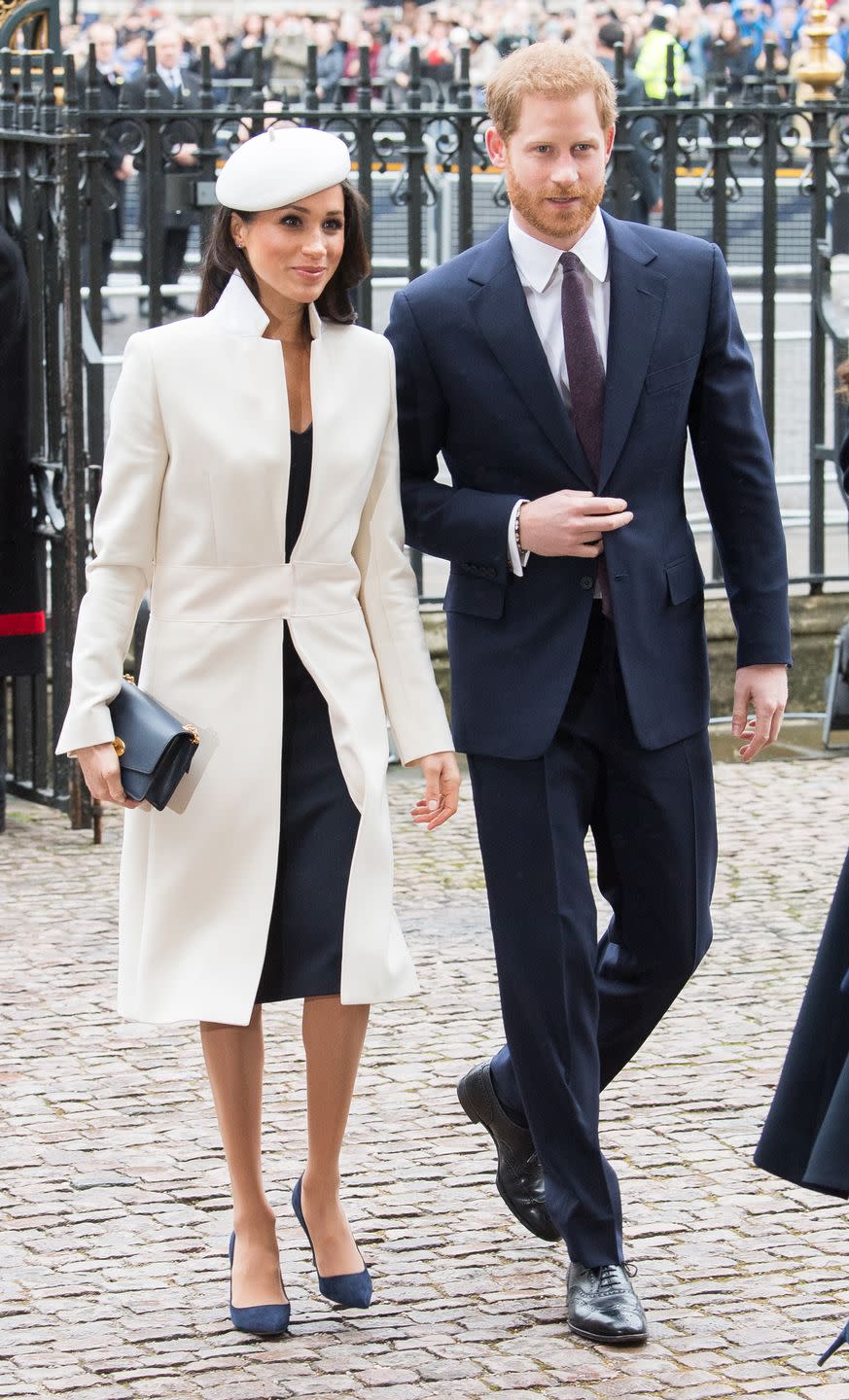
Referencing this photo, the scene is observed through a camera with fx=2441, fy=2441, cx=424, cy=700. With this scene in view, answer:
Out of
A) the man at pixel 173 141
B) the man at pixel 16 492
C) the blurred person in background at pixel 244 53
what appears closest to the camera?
the man at pixel 16 492

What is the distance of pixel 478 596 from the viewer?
13.1ft

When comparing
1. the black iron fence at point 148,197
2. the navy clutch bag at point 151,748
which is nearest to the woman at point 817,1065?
the navy clutch bag at point 151,748

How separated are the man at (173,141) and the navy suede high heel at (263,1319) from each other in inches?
165

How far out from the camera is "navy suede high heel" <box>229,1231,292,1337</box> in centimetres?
383

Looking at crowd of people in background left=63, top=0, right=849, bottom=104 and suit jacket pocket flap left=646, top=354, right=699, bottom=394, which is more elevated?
crowd of people in background left=63, top=0, right=849, bottom=104

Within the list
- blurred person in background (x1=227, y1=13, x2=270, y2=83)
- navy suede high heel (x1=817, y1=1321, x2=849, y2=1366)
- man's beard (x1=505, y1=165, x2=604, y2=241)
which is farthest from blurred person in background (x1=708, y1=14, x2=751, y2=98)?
navy suede high heel (x1=817, y1=1321, x2=849, y2=1366)

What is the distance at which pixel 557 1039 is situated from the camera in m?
3.91

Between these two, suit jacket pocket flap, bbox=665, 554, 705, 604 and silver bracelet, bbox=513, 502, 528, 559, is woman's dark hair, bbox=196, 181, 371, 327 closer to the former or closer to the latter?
silver bracelet, bbox=513, 502, 528, 559

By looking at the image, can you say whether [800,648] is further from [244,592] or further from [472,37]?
[472,37]

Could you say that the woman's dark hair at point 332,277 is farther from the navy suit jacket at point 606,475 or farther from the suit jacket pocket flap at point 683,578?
the suit jacket pocket flap at point 683,578

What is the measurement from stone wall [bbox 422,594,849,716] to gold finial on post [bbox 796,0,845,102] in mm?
1855

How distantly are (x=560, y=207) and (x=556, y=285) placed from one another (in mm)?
167

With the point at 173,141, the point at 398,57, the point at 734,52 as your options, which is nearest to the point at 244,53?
the point at 398,57

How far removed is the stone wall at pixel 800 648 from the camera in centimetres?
891
